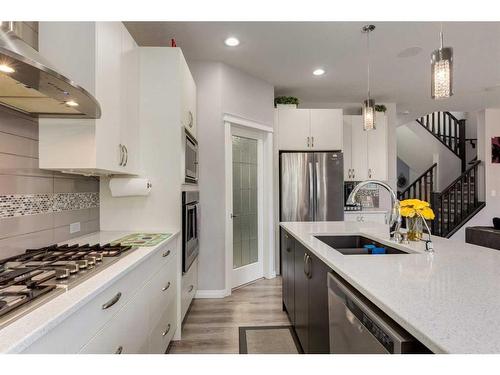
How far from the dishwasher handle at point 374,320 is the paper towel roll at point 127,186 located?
164cm

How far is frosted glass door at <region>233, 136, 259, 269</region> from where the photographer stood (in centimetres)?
375

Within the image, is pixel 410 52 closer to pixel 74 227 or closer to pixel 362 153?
pixel 362 153

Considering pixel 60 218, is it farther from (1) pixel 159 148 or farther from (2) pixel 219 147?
(2) pixel 219 147

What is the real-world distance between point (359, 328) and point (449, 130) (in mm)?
8205

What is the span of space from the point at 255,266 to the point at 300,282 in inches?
77.0

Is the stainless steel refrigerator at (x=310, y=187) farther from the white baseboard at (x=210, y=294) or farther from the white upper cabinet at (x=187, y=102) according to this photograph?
the white upper cabinet at (x=187, y=102)

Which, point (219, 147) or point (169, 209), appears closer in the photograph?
point (169, 209)

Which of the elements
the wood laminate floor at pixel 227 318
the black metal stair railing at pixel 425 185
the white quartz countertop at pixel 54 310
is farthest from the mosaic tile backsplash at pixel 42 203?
the black metal stair railing at pixel 425 185

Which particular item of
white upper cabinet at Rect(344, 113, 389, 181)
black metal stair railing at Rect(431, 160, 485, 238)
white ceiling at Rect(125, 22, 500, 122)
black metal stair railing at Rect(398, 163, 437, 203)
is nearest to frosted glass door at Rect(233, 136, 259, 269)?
white ceiling at Rect(125, 22, 500, 122)

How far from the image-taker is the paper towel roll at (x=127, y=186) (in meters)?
2.21

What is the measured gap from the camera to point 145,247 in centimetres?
180
